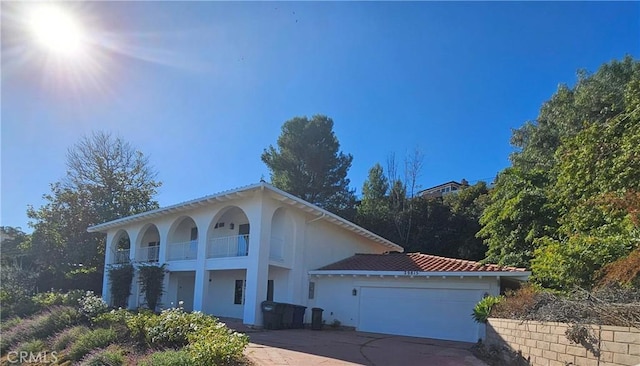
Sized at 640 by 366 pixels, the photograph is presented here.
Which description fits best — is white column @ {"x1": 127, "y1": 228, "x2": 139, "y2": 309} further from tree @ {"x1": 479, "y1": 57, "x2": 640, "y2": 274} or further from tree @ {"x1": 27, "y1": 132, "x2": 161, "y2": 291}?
tree @ {"x1": 479, "y1": 57, "x2": 640, "y2": 274}

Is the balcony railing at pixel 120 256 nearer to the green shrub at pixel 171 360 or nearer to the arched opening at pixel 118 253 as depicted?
the arched opening at pixel 118 253

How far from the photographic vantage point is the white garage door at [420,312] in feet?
50.4

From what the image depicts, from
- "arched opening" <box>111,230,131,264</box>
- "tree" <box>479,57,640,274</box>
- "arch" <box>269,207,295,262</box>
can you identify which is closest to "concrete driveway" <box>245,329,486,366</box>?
"tree" <box>479,57,640,274</box>

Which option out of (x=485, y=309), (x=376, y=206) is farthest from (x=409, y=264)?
(x=376, y=206)

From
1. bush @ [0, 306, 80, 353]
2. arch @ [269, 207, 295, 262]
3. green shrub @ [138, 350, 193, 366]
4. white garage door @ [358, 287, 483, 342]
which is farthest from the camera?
arch @ [269, 207, 295, 262]

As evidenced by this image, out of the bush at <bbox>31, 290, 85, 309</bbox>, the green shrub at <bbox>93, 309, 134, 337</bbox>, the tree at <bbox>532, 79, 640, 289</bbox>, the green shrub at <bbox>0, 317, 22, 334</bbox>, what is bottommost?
the green shrub at <bbox>0, 317, 22, 334</bbox>

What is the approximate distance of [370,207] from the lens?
35.1 m

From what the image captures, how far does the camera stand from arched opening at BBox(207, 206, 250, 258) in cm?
1864

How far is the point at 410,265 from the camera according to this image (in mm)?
17641

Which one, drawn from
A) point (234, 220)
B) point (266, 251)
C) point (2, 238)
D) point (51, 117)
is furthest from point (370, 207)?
point (2, 238)

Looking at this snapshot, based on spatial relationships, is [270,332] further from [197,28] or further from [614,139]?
[614,139]

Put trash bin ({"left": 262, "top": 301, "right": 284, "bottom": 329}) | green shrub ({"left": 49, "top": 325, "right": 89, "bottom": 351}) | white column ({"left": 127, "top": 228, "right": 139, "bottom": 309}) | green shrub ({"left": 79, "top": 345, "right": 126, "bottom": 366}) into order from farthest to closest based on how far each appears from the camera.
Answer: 1. white column ({"left": 127, "top": 228, "right": 139, "bottom": 309})
2. trash bin ({"left": 262, "top": 301, "right": 284, "bottom": 329})
3. green shrub ({"left": 49, "top": 325, "right": 89, "bottom": 351})
4. green shrub ({"left": 79, "top": 345, "right": 126, "bottom": 366})

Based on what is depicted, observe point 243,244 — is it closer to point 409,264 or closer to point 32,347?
point 409,264

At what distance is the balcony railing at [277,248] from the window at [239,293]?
10.4 ft
